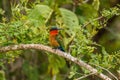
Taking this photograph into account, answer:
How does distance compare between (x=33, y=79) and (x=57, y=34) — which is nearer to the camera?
(x=57, y=34)

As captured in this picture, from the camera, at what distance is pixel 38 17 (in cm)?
414

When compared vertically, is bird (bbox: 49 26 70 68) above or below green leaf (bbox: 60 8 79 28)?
below

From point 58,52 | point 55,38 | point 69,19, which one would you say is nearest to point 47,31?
point 55,38

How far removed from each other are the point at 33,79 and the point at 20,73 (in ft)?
3.66

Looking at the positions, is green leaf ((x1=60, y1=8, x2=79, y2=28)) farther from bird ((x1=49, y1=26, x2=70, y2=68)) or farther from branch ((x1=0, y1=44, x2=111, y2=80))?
branch ((x1=0, y1=44, x2=111, y2=80))

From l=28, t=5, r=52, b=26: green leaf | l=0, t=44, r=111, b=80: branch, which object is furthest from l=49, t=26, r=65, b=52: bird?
l=0, t=44, r=111, b=80: branch

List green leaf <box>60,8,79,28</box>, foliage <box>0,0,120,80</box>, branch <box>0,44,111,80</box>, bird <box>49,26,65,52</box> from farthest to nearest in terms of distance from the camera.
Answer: green leaf <box>60,8,79,28</box> → bird <box>49,26,65,52</box> → foliage <box>0,0,120,80</box> → branch <box>0,44,111,80</box>

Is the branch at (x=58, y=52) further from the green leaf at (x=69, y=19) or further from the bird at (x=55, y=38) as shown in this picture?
the green leaf at (x=69, y=19)

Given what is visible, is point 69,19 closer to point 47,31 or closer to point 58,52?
point 47,31

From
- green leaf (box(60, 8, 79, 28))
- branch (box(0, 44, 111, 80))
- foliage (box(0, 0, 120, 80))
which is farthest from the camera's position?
green leaf (box(60, 8, 79, 28))

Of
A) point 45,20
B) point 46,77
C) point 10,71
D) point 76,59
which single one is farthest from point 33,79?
point 76,59

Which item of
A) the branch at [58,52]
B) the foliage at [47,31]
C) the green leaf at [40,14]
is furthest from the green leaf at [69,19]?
the branch at [58,52]

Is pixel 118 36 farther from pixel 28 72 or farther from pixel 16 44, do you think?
pixel 16 44

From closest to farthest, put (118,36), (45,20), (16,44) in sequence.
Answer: (16,44), (45,20), (118,36)
